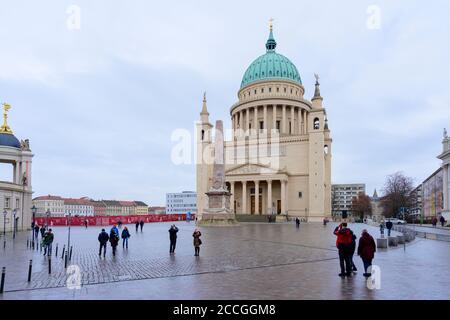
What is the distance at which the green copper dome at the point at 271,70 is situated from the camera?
95.2m

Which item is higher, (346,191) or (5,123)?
(5,123)

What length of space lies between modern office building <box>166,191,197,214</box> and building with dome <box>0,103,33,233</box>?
140 m

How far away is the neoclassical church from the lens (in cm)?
7488

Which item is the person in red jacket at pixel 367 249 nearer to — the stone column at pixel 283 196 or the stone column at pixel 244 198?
the stone column at pixel 283 196

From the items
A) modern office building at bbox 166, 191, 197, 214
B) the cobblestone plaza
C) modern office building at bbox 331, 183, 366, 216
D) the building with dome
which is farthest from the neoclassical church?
modern office building at bbox 331, 183, 366, 216

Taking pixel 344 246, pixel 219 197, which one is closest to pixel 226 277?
pixel 344 246

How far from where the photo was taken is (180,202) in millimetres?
193375

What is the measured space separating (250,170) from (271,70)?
3189 centimetres

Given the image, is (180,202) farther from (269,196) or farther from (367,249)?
(367,249)

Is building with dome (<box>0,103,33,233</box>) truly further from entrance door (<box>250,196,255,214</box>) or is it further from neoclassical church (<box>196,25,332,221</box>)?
entrance door (<box>250,196,255,214</box>)

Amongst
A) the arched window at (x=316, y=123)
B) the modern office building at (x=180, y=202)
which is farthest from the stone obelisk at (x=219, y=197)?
the modern office building at (x=180, y=202)
